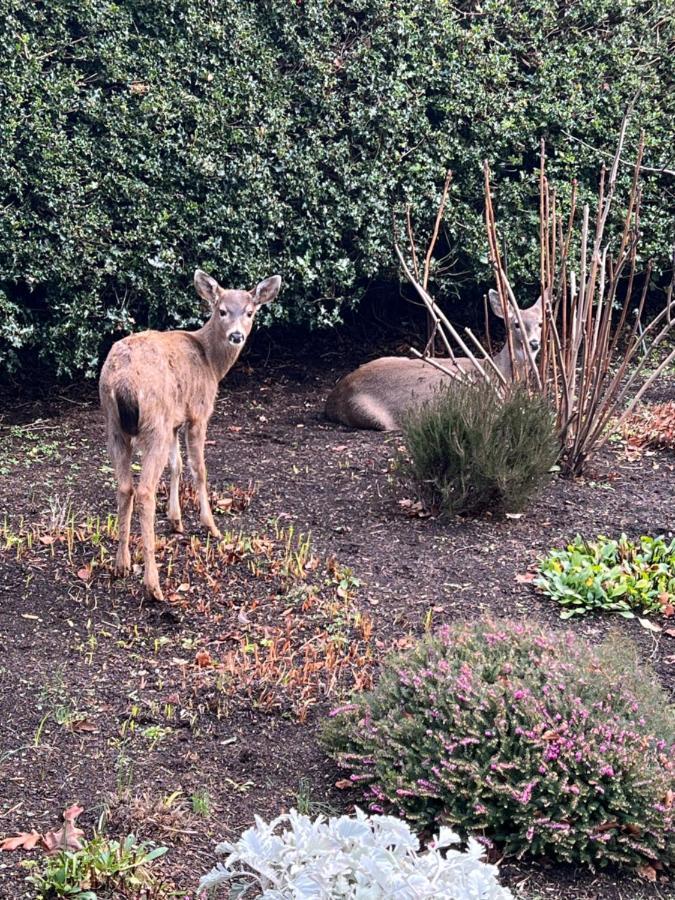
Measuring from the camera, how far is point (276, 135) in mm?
9875

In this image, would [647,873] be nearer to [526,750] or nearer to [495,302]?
[526,750]

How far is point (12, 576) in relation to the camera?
6332mm

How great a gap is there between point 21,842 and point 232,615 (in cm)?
221

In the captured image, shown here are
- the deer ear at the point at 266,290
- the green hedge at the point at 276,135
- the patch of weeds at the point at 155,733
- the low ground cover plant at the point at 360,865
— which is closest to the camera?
the low ground cover plant at the point at 360,865

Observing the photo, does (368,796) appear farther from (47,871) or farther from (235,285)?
(235,285)

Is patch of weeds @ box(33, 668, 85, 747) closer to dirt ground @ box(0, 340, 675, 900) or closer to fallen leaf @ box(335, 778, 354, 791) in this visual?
dirt ground @ box(0, 340, 675, 900)

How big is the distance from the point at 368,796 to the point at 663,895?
1.16 metres

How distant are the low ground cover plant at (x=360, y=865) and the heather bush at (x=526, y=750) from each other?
100 centimetres

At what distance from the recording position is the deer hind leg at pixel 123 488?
630 cm

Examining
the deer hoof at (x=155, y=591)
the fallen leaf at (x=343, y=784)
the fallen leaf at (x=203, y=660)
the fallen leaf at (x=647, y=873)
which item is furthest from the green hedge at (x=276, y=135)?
the fallen leaf at (x=647, y=873)

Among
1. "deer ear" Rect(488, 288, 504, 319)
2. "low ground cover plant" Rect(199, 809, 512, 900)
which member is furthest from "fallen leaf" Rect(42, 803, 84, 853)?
"deer ear" Rect(488, 288, 504, 319)

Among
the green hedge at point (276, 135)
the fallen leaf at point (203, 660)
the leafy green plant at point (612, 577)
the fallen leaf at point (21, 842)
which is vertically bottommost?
the fallen leaf at point (21, 842)

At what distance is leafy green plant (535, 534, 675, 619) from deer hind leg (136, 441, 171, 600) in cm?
221

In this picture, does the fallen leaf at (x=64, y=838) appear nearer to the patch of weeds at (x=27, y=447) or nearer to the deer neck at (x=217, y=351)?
the deer neck at (x=217, y=351)
